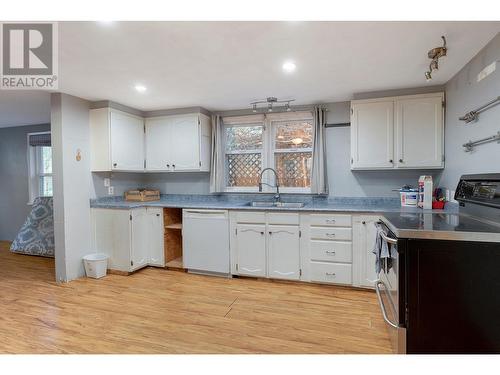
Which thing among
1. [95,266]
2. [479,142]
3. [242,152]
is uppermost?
[242,152]

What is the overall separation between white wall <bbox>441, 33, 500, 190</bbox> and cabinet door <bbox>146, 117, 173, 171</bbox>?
10.9ft

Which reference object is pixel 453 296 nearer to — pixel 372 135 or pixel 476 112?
pixel 476 112

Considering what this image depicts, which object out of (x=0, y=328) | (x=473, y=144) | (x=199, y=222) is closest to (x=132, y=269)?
(x=199, y=222)

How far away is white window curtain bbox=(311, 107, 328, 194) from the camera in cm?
342

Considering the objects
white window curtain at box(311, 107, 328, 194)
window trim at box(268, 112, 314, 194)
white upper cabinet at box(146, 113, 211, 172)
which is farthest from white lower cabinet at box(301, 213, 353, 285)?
white upper cabinet at box(146, 113, 211, 172)

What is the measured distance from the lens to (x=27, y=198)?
494 cm

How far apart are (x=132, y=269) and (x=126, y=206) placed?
0.79 meters

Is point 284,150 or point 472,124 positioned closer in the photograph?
point 472,124

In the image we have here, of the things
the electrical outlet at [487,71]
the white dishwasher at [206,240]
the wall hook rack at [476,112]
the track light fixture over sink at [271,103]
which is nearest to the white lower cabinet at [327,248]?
the white dishwasher at [206,240]

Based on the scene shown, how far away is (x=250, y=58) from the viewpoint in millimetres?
2195

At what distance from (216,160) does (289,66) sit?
180 centimetres

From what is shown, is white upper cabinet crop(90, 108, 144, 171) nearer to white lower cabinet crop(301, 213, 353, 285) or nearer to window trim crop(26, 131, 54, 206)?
window trim crop(26, 131, 54, 206)

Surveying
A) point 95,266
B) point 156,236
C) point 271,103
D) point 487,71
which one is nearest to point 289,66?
point 271,103

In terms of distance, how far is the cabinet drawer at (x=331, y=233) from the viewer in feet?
9.38
